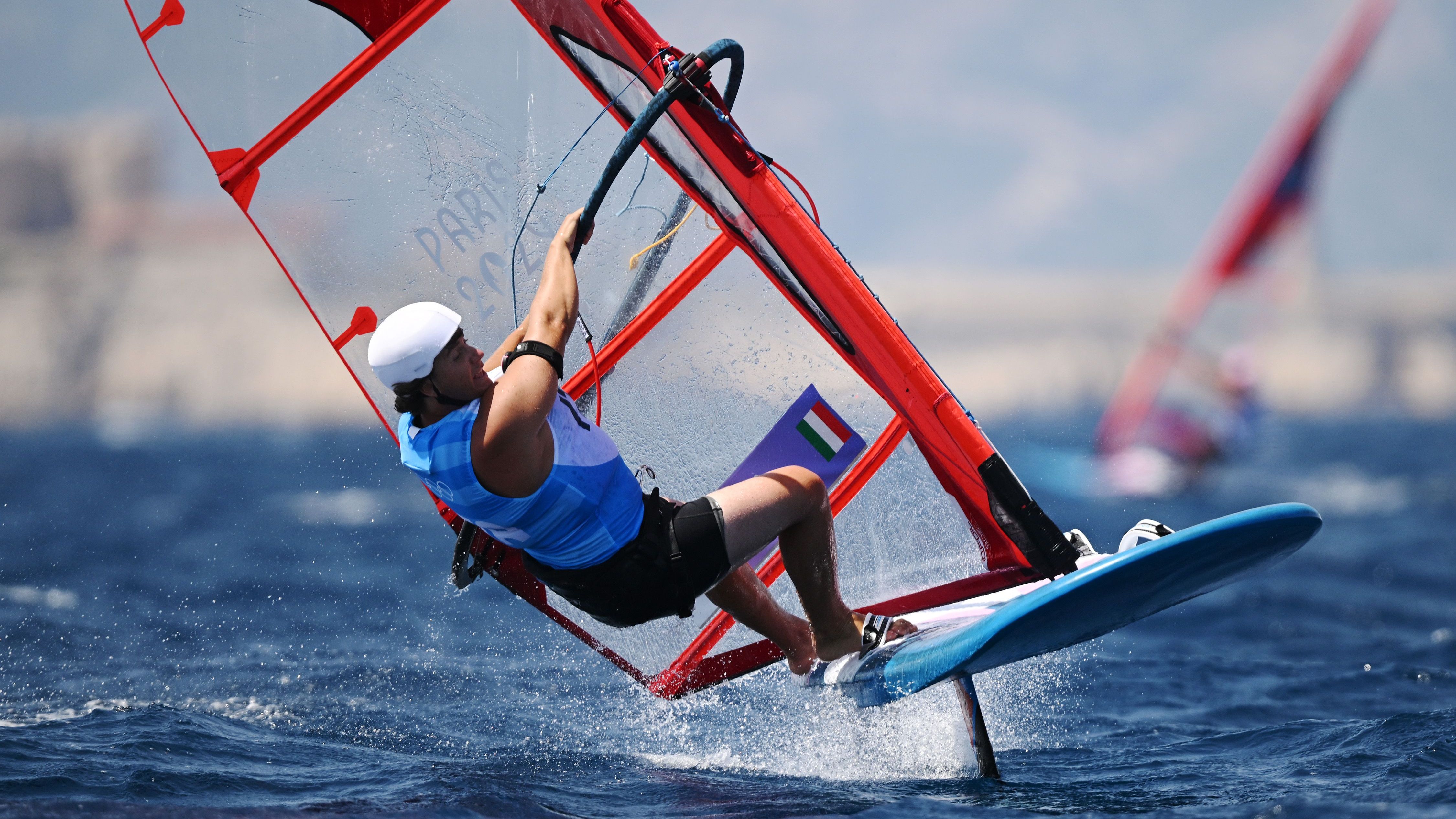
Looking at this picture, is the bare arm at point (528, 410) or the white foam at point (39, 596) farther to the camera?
the white foam at point (39, 596)

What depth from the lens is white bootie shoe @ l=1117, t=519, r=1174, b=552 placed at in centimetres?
382

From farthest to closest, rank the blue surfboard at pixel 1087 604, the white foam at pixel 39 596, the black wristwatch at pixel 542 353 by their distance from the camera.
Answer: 1. the white foam at pixel 39 596
2. the blue surfboard at pixel 1087 604
3. the black wristwatch at pixel 542 353

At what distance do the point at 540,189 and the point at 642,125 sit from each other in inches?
27.2

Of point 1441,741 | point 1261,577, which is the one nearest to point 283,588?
point 1441,741

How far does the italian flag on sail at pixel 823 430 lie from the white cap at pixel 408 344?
5.28 feet

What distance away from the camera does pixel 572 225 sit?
3.58 metres

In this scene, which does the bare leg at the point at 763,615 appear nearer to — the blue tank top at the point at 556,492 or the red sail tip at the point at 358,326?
the blue tank top at the point at 556,492

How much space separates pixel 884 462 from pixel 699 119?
1.36 meters

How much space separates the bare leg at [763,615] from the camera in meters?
3.97

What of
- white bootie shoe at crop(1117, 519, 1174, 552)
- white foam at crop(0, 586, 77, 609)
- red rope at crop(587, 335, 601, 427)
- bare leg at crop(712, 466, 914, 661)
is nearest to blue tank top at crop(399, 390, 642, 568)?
bare leg at crop(712, 466, 914, 661)

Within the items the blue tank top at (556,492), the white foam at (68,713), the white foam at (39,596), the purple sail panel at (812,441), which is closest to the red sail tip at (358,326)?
the blue tank top at (556,492)

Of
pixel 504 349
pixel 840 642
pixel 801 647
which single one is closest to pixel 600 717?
pixel 801 647

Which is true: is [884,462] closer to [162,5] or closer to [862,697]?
[862,697]

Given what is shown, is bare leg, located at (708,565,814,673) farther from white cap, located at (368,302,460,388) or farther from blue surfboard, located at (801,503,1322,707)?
white cap, located at (368,302,460,388)
